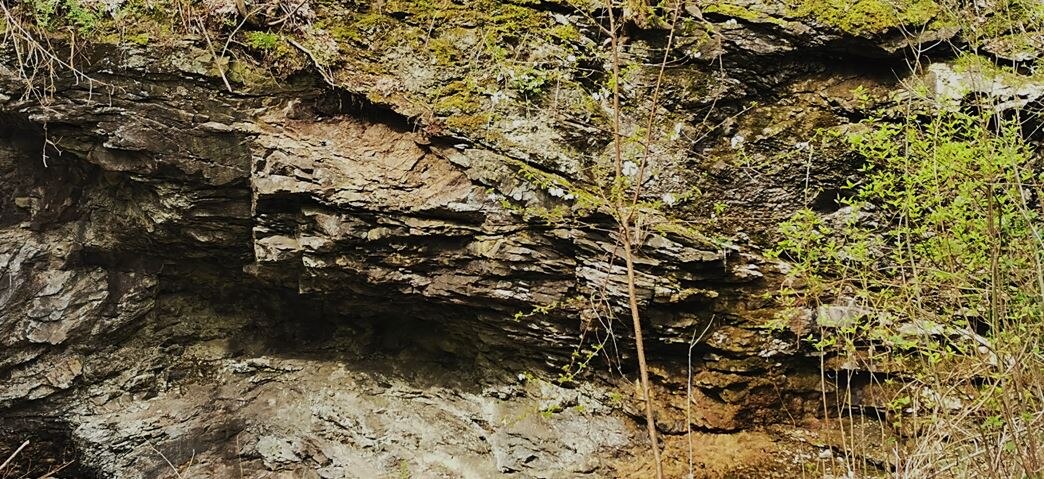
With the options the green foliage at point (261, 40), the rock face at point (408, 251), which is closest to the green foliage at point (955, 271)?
the rock face at point (408, 251)

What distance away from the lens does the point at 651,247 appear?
12.9ft

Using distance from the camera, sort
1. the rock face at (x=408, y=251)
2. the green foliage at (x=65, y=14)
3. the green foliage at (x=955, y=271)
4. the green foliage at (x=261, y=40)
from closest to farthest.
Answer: the green foliage at (x=955, y=271) → the rock face at (x=408, y=251) → the green foliage at (x=65, y=14) → the green foliage at (x=261, y=40)

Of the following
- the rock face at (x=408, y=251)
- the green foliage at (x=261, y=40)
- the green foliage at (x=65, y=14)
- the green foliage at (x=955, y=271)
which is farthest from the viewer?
the green foliage at (x=261, y=40)

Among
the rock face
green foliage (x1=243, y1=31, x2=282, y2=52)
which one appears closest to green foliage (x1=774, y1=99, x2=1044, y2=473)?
the rock face

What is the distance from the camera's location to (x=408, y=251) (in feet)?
13.6

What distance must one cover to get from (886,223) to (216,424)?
4.37 metres

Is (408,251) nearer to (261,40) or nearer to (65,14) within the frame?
(261,40)

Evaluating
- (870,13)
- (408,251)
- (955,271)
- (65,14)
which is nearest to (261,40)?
(65,14)

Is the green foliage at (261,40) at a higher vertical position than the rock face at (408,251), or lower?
higher

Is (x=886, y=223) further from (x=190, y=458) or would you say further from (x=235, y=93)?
(x=190, y=458)

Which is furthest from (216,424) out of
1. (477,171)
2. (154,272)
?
(477,171)

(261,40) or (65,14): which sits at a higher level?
(65,14)

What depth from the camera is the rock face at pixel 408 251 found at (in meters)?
4.05

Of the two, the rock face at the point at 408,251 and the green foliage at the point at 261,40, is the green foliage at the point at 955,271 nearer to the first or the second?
the rock face at the point at 408,251
